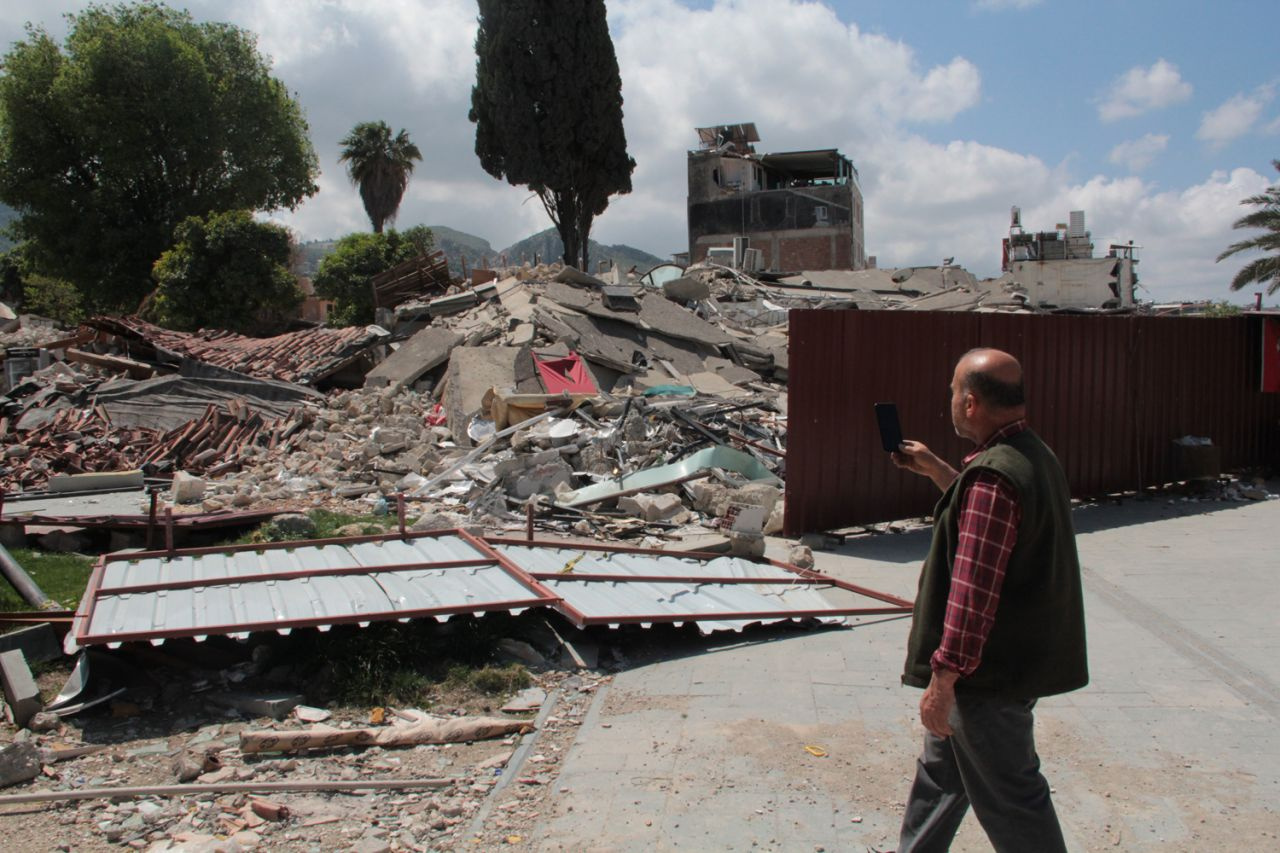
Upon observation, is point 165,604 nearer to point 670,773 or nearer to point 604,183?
point 670,773

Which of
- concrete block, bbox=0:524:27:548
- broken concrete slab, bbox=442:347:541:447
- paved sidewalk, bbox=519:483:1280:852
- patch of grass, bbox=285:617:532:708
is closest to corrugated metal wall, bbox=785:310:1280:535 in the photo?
paved sidewalk, bbox=519:483:1280:852

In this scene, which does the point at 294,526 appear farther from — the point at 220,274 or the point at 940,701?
the point at 220,274

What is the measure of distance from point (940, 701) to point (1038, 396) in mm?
8052

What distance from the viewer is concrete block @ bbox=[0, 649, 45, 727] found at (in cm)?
452

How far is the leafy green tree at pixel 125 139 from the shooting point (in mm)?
30344

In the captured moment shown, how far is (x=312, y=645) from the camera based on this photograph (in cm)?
513

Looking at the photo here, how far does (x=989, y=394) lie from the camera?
2576mm

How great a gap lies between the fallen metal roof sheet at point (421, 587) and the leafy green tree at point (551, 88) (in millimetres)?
25019

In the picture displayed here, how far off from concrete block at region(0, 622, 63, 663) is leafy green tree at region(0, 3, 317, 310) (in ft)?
99.5

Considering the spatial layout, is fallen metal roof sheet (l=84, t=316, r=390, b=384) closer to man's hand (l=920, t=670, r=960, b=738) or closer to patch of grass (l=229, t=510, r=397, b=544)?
patch of grass (l=229, t=510, r=397, b=544)

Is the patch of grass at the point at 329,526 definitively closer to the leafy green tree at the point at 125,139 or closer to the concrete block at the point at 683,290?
the concrete block at the point at 683,290

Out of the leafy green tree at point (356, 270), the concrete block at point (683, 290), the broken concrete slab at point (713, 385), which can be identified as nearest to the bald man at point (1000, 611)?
the broken concrete slab at point (713, 385)

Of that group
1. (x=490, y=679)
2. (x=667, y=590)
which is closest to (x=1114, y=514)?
(x=667, y=590)

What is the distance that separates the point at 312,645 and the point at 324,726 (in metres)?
0.73
